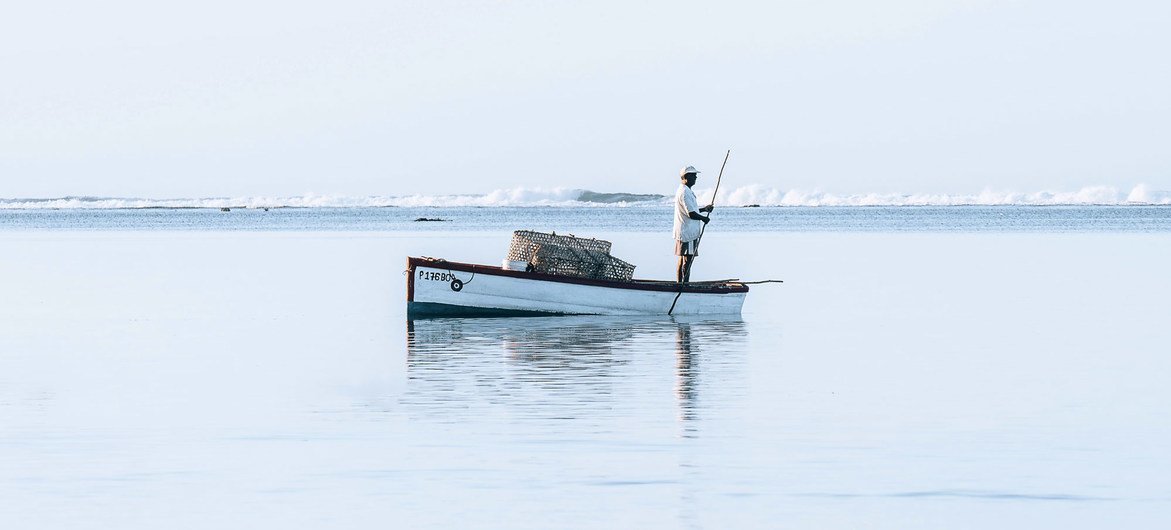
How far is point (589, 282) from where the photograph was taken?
2423 centimetres

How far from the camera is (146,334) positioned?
74.2 ft

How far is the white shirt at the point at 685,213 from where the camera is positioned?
23422 millimetres

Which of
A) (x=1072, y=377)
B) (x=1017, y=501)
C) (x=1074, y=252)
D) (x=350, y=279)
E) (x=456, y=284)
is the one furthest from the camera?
(x=1074, y=252)

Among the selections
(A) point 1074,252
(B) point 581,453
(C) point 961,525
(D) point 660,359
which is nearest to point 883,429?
(B) point 581,453

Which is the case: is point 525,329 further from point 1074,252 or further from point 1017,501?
point 1074,252

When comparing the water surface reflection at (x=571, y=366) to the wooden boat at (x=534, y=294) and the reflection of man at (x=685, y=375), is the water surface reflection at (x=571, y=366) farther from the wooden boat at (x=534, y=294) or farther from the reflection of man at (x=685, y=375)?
the wooden boat at (x=534, y=294)

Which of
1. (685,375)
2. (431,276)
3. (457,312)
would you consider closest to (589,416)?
(685,375)

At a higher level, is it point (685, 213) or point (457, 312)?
point (685, 213)

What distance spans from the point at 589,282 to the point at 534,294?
0.82m

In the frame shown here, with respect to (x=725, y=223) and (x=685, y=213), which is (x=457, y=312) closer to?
(x=685, y=213)

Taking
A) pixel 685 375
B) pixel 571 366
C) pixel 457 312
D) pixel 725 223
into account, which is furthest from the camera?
pixel 725 223

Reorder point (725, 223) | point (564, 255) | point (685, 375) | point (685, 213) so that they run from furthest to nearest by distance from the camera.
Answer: point (725, 223) < point (564, 255) < point (685, 213) < point (685, 375)

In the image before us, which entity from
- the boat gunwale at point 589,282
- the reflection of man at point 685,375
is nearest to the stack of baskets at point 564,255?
the boat gunwale at point 589,282

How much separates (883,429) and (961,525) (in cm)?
355
